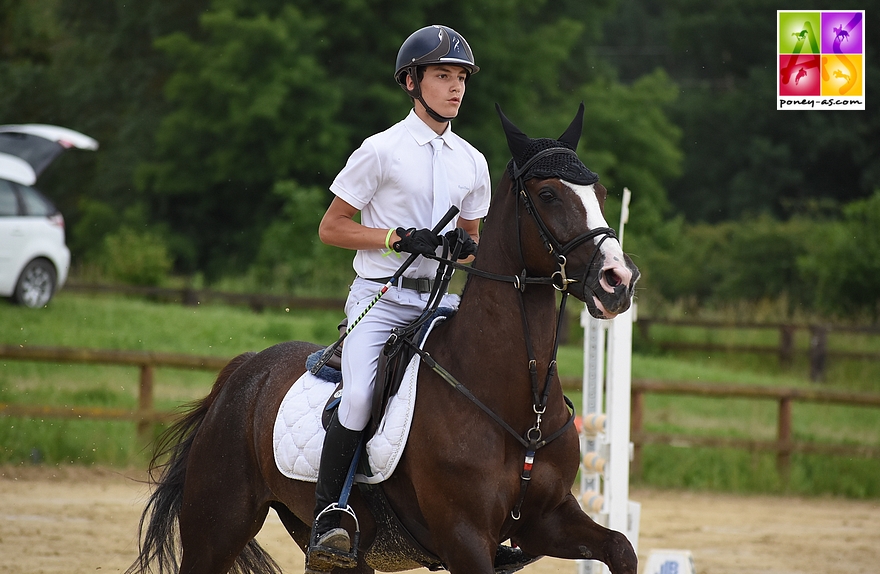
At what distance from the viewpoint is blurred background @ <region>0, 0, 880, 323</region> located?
20.7 m

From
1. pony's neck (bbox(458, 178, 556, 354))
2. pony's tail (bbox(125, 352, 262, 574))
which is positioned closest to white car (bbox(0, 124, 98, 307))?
pony's tail (bbox(125, 352, 262, 574))

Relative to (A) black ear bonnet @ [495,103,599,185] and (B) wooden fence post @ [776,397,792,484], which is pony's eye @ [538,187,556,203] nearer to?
(A) black ear bonnet @ [495,103,599,185]

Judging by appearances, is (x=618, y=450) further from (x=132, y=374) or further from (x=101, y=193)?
(x=101, y=193)

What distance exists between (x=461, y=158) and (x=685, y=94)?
101ft

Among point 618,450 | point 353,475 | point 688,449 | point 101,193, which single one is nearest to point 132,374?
point 688,449

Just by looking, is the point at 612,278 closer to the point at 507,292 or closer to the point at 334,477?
the point at 507,292

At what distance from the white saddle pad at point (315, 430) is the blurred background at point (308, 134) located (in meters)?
14.5

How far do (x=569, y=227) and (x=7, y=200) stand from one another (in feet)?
43.4

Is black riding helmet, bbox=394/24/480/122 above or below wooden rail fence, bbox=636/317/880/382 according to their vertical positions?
above

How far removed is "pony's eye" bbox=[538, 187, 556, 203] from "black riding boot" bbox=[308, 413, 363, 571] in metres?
1.14

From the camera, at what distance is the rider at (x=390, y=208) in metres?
3.84

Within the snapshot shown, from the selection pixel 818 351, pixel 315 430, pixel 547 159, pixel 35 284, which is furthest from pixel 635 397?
pixel 35 284

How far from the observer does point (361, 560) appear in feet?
14.6

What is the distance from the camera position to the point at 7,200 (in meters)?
14.8
